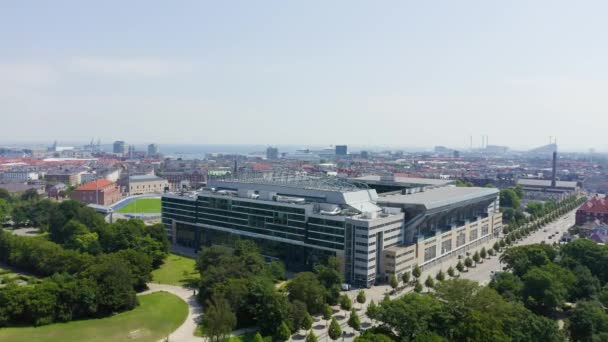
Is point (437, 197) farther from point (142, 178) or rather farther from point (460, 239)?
point (142, 178)

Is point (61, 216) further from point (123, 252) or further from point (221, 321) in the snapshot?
point (221, 321)

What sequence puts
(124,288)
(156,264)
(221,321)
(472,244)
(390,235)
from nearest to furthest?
(221,321)
(124,288)
(390,235)
(156,264)
(472,244)

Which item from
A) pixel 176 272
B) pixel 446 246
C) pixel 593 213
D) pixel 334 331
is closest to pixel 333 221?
pixel 334 331

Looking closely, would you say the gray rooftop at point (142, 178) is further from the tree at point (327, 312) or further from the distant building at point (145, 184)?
the tree at point (327, 312)

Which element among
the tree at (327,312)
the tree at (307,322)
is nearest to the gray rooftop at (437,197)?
the tree at (327,312)

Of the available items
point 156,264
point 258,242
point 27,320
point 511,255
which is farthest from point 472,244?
point 27,320
